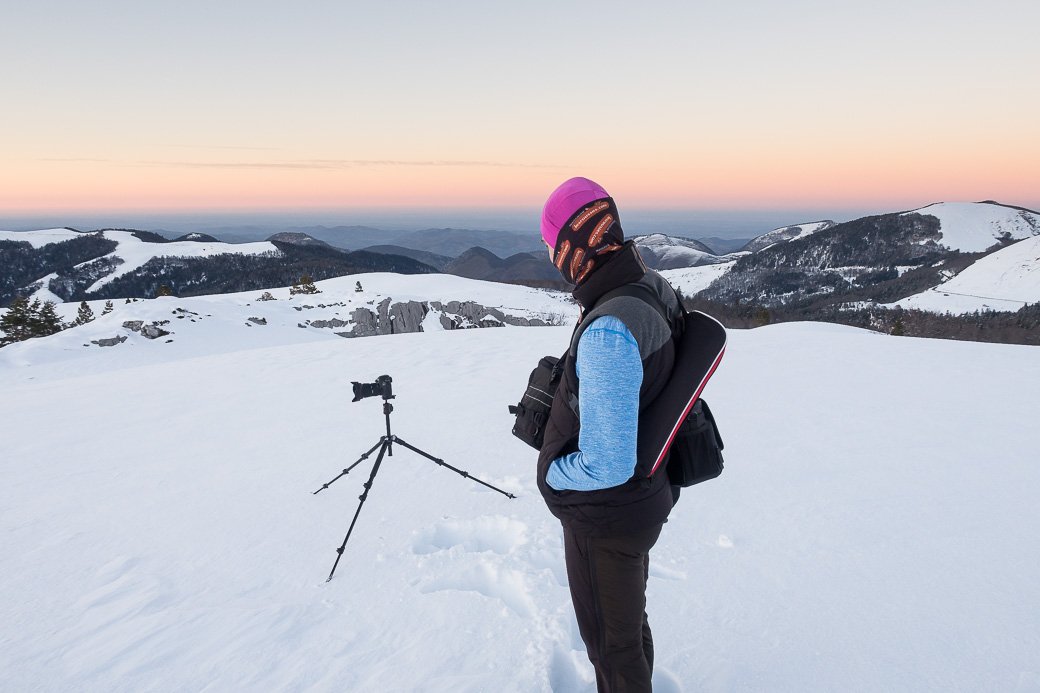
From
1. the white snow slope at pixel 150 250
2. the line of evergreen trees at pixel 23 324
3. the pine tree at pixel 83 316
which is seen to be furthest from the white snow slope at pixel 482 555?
the white snow slope at pixel 150 250

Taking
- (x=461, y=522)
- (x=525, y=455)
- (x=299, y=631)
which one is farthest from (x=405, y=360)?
(x=299, y=631)

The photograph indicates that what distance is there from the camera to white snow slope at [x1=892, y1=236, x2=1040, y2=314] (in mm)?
128250

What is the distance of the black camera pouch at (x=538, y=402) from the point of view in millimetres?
2277

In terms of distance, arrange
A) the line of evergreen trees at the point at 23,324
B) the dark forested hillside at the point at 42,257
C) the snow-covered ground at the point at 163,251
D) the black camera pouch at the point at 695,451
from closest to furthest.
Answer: the black camera pouch at the point at 695,451
the line of evergreen trees at the point at 23,324
the snow-covered ground at the point at 163,251
the dark forested hillside at the point at 42,257

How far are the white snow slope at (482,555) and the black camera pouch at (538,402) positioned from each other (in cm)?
157

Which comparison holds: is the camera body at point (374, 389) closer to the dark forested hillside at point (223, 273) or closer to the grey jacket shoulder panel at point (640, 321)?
the grey jacket shoulder panel at point (640, 321)

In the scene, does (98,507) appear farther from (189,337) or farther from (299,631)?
(189,337)

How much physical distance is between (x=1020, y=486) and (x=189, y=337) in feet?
114

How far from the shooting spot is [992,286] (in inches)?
5645

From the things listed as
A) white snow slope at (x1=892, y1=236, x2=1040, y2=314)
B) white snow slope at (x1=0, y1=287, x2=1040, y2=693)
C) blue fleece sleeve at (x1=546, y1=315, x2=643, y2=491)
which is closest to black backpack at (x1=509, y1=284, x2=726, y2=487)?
blue fleece sleeve at (x1=546, y1=315, x2=643, y2=491)

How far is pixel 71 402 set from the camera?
9.80 meters

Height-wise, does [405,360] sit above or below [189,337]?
above

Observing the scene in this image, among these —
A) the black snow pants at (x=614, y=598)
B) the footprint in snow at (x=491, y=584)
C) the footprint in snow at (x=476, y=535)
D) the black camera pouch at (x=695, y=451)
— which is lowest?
the footprint in snow at (x=476, y=535)

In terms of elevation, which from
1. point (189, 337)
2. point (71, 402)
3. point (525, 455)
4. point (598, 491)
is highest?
point (598, 491)
